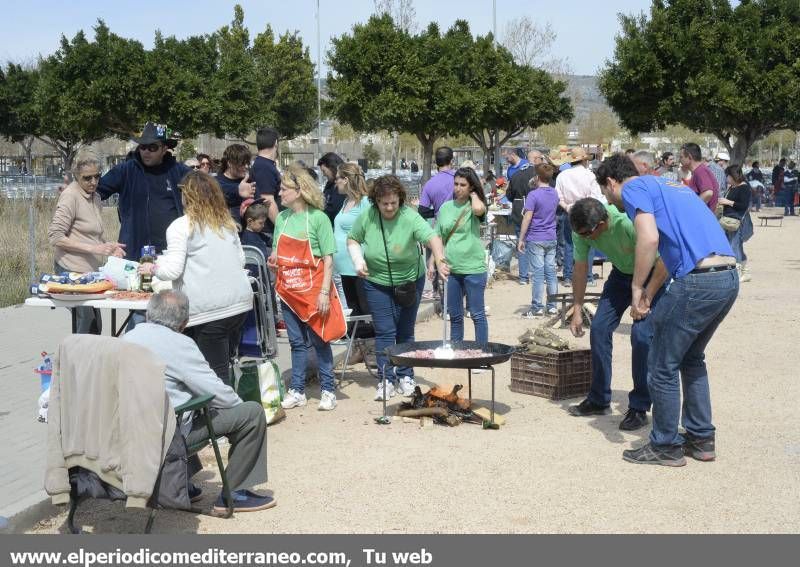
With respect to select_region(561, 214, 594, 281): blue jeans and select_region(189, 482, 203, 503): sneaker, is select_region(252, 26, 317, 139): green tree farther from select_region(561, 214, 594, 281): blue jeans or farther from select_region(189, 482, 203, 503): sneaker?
select_region(189, 482, 203, 503): sneaker

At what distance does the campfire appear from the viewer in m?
7.84

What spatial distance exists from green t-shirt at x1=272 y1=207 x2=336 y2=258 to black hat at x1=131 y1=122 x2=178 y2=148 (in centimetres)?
105

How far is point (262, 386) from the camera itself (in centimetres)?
766

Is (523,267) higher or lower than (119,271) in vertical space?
lower

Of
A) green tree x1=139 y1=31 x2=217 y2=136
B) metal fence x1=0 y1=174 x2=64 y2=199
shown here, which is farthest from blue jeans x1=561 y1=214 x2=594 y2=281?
green tree x1=139 y1=31 x2=217 y2=136

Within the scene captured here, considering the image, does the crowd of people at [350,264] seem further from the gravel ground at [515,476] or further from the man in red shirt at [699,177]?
the man in red shirt at [699,177]

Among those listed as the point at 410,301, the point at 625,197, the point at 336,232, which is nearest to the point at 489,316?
the point at 336,232

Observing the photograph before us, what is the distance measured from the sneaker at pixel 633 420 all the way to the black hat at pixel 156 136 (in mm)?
3880

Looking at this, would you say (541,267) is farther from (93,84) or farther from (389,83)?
(93,84)

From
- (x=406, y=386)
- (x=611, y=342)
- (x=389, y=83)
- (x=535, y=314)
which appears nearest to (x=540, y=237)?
(x=535, y=314)

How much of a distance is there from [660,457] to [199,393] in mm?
2971

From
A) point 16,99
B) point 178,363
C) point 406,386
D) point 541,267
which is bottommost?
point 406,386

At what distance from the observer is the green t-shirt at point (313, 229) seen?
803 cm

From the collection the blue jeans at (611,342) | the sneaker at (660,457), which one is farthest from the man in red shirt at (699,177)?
the sneaker at (660,457)
